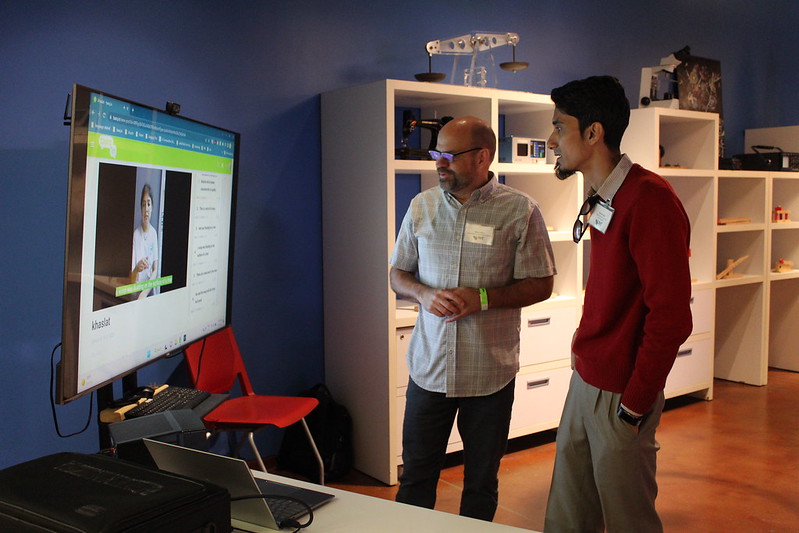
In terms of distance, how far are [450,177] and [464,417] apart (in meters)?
0.85

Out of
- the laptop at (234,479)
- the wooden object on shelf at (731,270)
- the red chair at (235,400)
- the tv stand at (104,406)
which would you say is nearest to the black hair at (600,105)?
the laptop at (234,479)

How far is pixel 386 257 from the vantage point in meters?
3.58

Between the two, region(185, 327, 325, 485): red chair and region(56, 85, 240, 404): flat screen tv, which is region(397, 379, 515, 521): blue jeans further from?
region(56, 85, 240, 404): flat screen tv

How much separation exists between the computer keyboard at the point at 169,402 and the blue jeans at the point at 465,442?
87 cm

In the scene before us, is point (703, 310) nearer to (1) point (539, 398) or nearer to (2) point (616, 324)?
(1) point (539, 398)

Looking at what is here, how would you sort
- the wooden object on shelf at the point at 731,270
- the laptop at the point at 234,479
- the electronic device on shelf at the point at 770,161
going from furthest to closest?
the electronic device on shelf at the point at 770,161 → the wooden object on shelf at the point at 731,270 → the laptop at the point at 234,479

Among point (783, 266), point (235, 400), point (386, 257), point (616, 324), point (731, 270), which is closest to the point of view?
point (616, 324)

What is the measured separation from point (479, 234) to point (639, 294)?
2.50ft

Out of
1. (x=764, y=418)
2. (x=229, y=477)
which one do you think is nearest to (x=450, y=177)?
(x=229, y=477)

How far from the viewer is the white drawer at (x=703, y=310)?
16.5 ft

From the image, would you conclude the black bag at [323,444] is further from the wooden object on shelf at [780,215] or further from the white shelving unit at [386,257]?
the wooden object on shelf at [780,215]

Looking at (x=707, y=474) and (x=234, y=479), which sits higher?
(x=234, y=479)

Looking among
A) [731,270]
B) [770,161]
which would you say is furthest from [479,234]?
[770,161]

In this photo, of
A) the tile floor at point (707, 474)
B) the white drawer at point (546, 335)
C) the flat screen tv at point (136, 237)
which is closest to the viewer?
the flat screen tv at point (136, 237)
